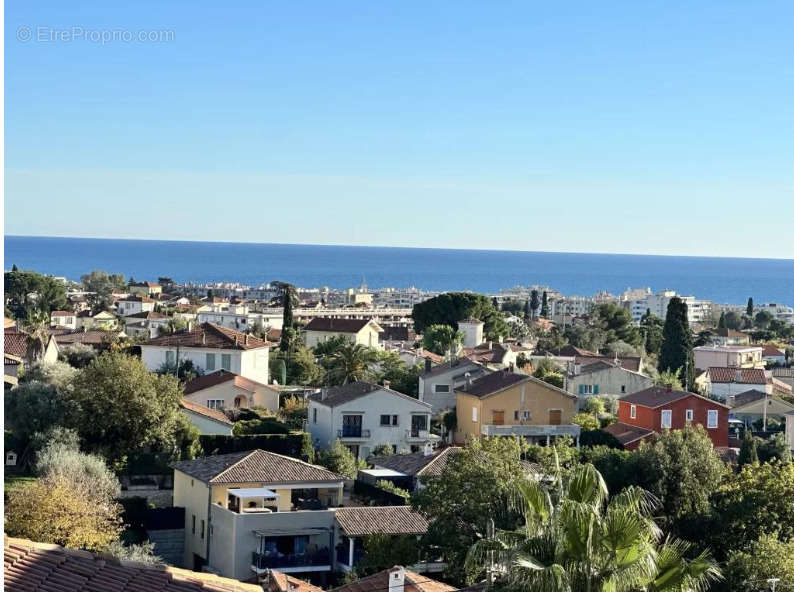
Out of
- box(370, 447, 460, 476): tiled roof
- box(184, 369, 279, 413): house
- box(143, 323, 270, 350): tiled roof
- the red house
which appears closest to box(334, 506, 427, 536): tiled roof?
box(370, 447, 460, 476): tiled roof

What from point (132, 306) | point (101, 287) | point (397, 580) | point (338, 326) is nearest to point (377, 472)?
point (397, 580)

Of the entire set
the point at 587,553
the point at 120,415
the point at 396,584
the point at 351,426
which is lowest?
the point at 351,426

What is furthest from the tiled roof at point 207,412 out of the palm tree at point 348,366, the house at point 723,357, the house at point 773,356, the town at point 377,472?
the house at point 773,356

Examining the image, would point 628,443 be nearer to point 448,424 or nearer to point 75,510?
A: point 448,424

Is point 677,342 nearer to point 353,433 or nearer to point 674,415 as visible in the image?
point 674,415

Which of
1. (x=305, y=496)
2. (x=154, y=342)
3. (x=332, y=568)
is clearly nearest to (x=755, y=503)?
(x=332, y=568)

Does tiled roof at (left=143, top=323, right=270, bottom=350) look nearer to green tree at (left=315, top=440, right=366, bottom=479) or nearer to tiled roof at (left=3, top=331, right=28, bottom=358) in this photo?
tiled roof at (left=3, top=331, right=28, bottom=358)

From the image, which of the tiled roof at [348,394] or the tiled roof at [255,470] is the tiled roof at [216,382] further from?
the tiled roof at [255,470]
